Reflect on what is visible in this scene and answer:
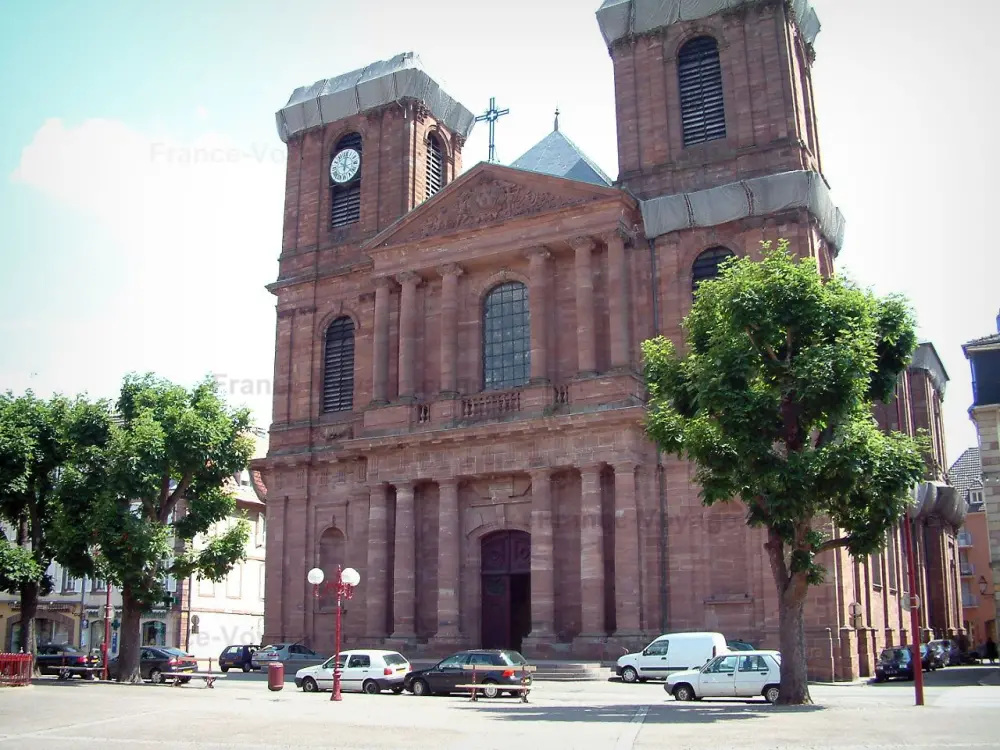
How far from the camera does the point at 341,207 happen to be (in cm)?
4366

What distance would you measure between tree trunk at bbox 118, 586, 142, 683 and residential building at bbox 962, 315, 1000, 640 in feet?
90.4

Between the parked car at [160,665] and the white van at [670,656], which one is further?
the parked car at [160,665]

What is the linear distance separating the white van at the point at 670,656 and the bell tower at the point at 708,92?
15.1 metres

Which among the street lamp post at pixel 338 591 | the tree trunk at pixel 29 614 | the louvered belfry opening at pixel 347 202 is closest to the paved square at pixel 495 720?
the street lamp post at pixel 338 591

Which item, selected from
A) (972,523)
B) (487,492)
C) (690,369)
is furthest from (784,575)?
(972,523)

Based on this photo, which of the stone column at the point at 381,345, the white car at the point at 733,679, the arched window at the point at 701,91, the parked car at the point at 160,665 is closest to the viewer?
the white car at the point at 733,679

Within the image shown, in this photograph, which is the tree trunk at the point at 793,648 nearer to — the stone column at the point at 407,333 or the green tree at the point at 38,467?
the stone column at the point at 407,333

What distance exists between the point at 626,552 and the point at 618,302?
26.2 feet

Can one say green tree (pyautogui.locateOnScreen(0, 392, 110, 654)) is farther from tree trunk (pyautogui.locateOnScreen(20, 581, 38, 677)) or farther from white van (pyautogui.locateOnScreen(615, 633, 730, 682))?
white van (pyautogui.locateOnScreen(615, 633, 730, 682))

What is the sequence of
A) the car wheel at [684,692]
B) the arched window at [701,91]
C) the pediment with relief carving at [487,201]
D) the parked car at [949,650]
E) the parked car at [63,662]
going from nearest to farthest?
the car wheel at [684,692] → the pediment with relief carving at [487,201] → the parked car at [63,662] → the arched window at [701,91] → the parked car at [949,650]

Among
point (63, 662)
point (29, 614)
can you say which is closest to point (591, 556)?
point (29, 614)

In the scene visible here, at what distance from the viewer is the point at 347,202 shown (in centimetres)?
4362

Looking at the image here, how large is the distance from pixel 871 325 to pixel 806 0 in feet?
66.4

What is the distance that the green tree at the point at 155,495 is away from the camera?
102 ft
